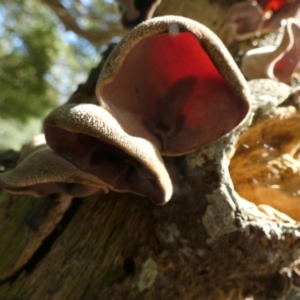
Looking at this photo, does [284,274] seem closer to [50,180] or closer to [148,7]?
[50,180]

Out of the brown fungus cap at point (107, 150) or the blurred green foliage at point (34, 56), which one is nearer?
the brown fungus cap at point (107, 150)

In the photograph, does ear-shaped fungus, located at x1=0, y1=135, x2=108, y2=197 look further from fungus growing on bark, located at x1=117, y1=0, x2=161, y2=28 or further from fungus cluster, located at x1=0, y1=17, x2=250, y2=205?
fungus growing on bark, located at x1=117, y1=0, x2=161, y2=28

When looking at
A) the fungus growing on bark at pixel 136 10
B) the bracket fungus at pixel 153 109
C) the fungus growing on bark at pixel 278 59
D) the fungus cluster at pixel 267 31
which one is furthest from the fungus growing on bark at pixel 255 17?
the bracket fungus at pixel 153 109

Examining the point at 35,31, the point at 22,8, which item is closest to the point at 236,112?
the point at 35,31

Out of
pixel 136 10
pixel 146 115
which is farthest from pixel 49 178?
pixel 136 10

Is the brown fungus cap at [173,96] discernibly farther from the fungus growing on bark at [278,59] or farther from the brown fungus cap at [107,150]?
the fungus growing on bark at [278,59]

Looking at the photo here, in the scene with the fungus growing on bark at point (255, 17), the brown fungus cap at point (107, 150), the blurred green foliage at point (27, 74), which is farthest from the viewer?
the blurred green foliage at point (27, 74)
